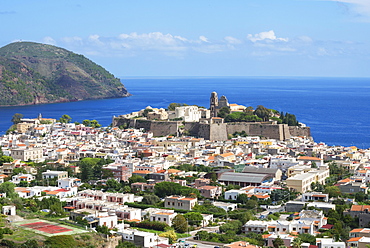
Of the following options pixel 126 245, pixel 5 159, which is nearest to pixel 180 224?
pixel 126 245

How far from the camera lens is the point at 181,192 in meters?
26.5

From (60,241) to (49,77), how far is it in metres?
110

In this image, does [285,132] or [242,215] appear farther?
[285,132]

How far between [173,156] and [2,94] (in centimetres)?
7411

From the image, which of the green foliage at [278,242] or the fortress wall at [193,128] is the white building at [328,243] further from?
the fortress wall at [193,128]

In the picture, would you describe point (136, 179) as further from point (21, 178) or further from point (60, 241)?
point (60, 241)

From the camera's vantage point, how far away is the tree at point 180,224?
2195cm

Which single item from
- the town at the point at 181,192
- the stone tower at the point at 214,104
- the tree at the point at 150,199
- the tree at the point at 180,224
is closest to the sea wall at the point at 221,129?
the town at the point at 181,192

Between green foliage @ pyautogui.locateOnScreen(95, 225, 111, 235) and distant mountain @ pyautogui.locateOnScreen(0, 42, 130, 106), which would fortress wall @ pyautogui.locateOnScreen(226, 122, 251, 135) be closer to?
green foliage @ pyautogui.locateOnScreen(95, 225, 111, 235)

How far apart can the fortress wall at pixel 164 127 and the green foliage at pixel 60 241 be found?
25.3 m

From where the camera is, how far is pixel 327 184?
93.6 feet

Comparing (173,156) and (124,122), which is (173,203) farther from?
(124,122)

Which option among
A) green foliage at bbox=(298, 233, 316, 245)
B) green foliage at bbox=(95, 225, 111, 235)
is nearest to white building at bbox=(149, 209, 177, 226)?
green foliage at bbox=(95, 225, 111, 235)

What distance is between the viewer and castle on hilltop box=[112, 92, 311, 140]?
43.5 meters
